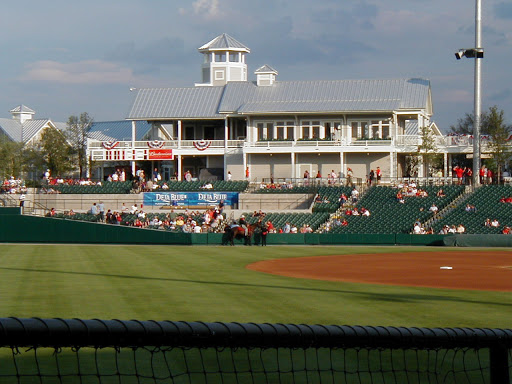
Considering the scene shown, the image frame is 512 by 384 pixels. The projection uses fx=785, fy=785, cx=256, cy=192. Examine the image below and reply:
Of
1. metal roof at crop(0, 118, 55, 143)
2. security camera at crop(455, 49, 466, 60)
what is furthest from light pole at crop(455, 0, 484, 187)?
metal roof at crop(0, 118, 55, 143)

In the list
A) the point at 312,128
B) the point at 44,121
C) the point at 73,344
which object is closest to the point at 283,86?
the point at 312,128

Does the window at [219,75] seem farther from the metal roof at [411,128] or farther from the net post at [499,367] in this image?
the net post at [499,367]

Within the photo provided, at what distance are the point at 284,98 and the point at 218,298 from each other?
156 feet

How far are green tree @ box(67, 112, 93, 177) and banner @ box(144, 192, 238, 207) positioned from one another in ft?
78.0

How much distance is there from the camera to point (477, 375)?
988 centimetres

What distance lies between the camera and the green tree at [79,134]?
78.2 metres

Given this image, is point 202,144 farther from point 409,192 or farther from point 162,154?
point 409,192

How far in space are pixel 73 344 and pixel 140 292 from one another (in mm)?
15746

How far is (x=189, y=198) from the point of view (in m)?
55.8

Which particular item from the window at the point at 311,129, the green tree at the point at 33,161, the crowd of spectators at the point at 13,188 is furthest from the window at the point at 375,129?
the green tree at the point at 33,161

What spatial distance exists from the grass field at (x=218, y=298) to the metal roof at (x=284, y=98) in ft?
113

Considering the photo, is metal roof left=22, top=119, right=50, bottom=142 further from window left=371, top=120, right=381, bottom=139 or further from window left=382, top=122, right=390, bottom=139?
window left=382, top=122, right=390, bottom=139

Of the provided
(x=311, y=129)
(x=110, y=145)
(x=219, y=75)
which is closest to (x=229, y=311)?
(x=311, y=129)

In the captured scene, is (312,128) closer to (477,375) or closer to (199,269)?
(199,269)
